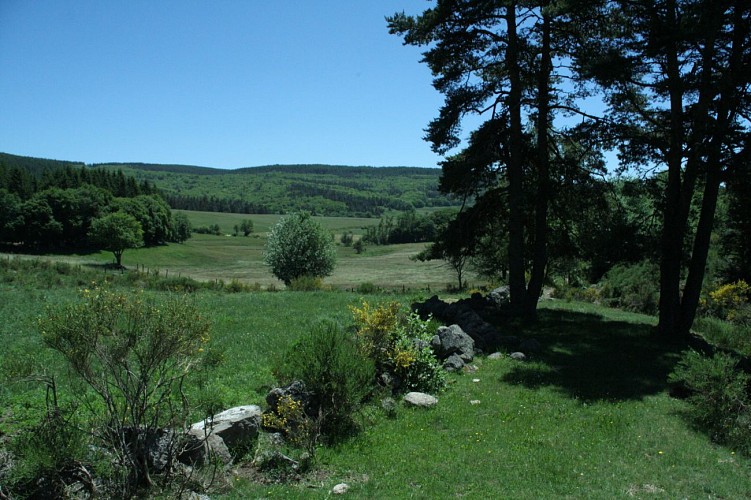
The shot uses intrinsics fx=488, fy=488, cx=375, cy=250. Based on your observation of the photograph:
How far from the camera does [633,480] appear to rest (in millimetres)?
6824

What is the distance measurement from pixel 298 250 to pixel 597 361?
32.9m

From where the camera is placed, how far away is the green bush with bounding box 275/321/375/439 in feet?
27.8

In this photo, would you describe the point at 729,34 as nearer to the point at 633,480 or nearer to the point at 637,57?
the point at 637,57

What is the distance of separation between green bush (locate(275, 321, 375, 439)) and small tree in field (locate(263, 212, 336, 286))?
111ft

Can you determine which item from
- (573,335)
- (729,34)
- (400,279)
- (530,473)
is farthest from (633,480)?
(400,279)

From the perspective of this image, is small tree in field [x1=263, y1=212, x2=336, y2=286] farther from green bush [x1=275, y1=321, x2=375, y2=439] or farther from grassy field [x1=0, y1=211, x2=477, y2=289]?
green bush [x1=275, y1=321, x2=375, y2=439]

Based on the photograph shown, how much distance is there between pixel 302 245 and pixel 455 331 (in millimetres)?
31302

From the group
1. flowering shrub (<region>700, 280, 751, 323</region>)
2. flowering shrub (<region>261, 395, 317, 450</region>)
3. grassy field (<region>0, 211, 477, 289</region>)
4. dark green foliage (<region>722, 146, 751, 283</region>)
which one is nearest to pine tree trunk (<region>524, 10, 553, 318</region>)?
dark green foliage (<region>722, 146, 751, 283</region>)

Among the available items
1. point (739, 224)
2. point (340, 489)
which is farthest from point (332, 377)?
point (739, 224)

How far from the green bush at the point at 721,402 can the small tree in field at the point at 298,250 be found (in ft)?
116

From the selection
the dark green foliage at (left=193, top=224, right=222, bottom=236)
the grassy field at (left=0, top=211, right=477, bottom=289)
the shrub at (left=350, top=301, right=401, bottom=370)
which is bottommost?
the grassy field at (left=0, top=211, right=477, bottom=289)

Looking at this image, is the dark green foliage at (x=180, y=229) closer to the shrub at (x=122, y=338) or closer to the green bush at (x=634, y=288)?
the green bush at (x=634, y=288)

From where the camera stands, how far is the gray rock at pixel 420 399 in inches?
388

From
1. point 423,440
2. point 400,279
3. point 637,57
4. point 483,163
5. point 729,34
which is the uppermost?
point 729,34
